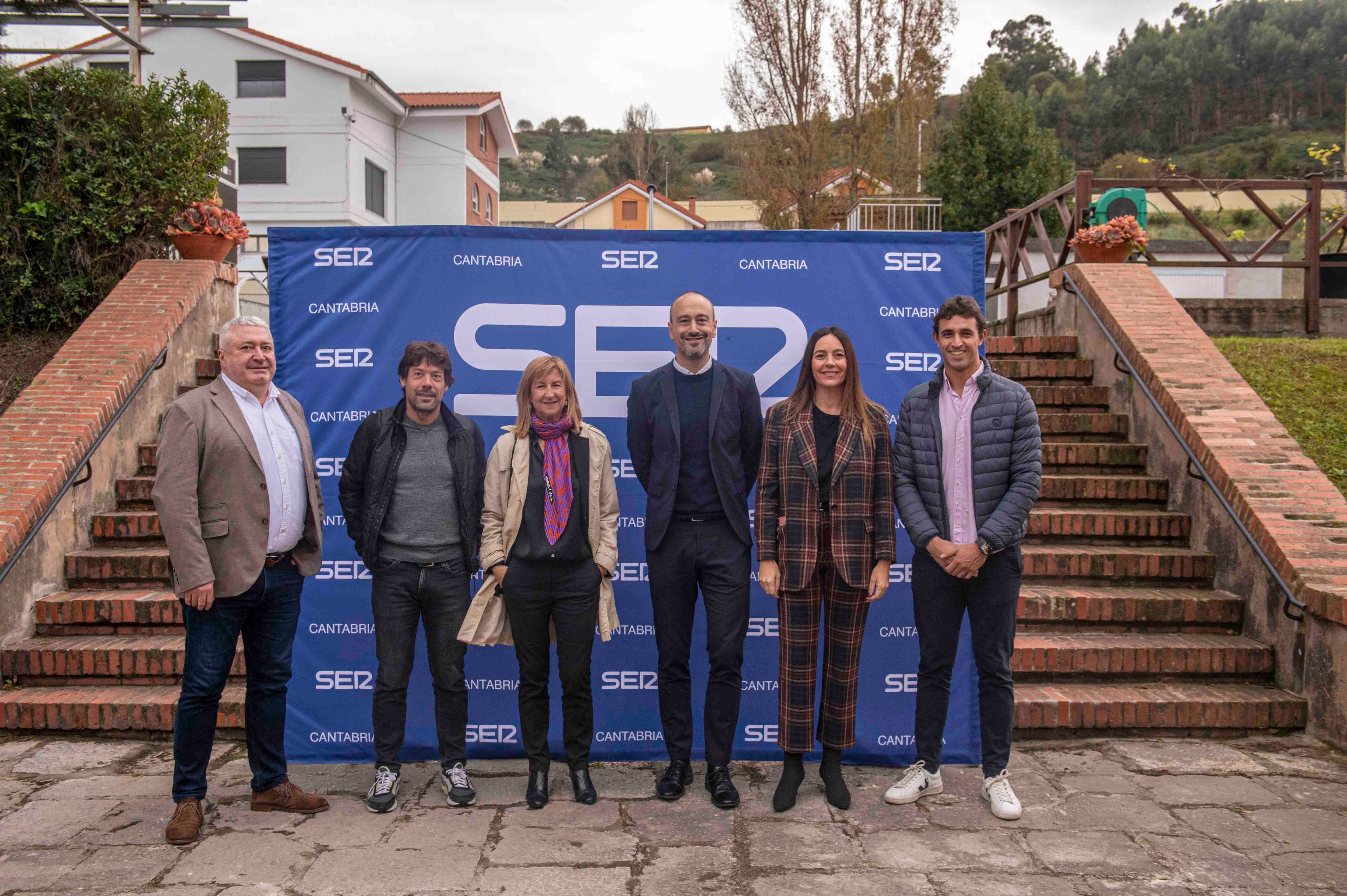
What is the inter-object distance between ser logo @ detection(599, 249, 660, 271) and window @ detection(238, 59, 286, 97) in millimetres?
29849

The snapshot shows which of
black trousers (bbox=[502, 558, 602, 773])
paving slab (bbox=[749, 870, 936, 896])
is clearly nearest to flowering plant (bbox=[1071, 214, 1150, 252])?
black trousers (bbox=[502, 558, 602, 773])

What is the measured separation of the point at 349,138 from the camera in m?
29.7

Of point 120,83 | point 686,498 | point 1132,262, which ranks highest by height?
point 120,83

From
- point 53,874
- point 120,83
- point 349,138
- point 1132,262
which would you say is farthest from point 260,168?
point 53,874

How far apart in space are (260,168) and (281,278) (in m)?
29.0

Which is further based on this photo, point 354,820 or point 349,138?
point 349,138

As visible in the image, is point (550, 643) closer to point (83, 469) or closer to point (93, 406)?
point (83, 469)

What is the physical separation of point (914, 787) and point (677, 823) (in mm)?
988

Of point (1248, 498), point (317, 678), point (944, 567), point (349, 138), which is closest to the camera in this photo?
point (944, 567)

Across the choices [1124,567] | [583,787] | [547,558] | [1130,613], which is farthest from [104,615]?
[1124,567]

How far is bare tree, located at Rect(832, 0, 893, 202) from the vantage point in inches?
969

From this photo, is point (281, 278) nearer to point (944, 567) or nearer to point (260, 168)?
point (944, 567)

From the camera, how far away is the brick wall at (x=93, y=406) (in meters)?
4.85

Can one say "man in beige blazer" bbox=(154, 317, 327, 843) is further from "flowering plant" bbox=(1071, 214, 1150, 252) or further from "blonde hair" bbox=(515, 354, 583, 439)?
"flowering plant" bbox=(1071, 214, 1150, 252)
